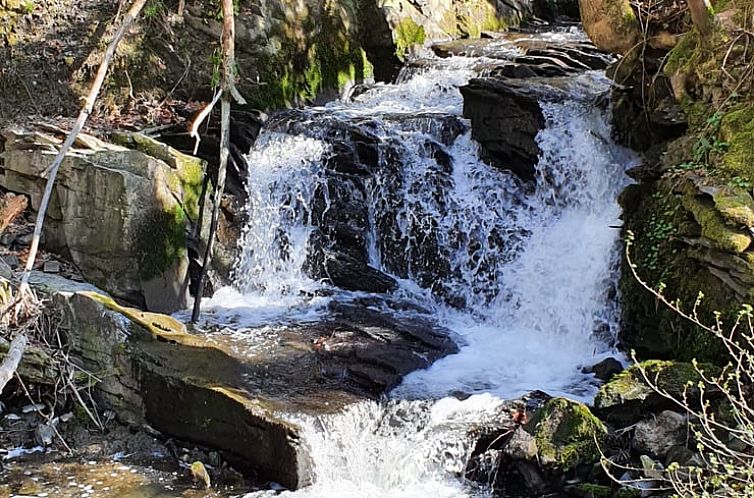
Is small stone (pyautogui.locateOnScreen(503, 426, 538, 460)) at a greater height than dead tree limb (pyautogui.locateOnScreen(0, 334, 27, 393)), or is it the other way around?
dead tree limb (pyautogui.locateOnScreen(0, 334, 27, 393))

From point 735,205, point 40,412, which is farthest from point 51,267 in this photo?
point 735,205

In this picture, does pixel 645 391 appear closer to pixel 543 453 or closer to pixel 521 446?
pixel 543 453

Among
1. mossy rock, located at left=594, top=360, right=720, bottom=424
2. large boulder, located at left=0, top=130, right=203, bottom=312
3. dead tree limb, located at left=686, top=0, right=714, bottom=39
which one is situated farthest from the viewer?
large boulder, located at left=0, top=130, right=203, bottom=312

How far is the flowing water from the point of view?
7.65 meters

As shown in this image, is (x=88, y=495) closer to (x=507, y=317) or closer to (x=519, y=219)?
(x=507, y=317)

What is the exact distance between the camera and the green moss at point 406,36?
1292 cm

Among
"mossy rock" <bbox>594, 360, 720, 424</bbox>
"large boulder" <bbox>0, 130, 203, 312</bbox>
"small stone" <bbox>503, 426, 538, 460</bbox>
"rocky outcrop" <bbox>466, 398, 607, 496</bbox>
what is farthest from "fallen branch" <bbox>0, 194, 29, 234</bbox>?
"mossy rock" <bbox>594, 360, 720, 424</bbox>

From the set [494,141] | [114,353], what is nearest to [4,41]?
[114,353]

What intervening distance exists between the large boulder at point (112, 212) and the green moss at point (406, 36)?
5.85 metres

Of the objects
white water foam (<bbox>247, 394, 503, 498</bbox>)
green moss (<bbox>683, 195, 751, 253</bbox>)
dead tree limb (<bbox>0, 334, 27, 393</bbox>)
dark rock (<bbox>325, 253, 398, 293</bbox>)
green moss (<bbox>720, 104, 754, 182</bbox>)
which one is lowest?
white water foam (<bbox>247, 394, 503, 498</bbox>)

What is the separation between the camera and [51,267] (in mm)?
7711

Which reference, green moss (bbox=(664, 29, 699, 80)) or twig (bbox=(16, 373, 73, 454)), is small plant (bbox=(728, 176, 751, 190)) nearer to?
green moss (bbox=(664, 29, 699, 80))

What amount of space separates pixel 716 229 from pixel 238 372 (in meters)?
4.06

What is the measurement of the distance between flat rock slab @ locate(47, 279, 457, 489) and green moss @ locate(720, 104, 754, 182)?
3.01 meters
